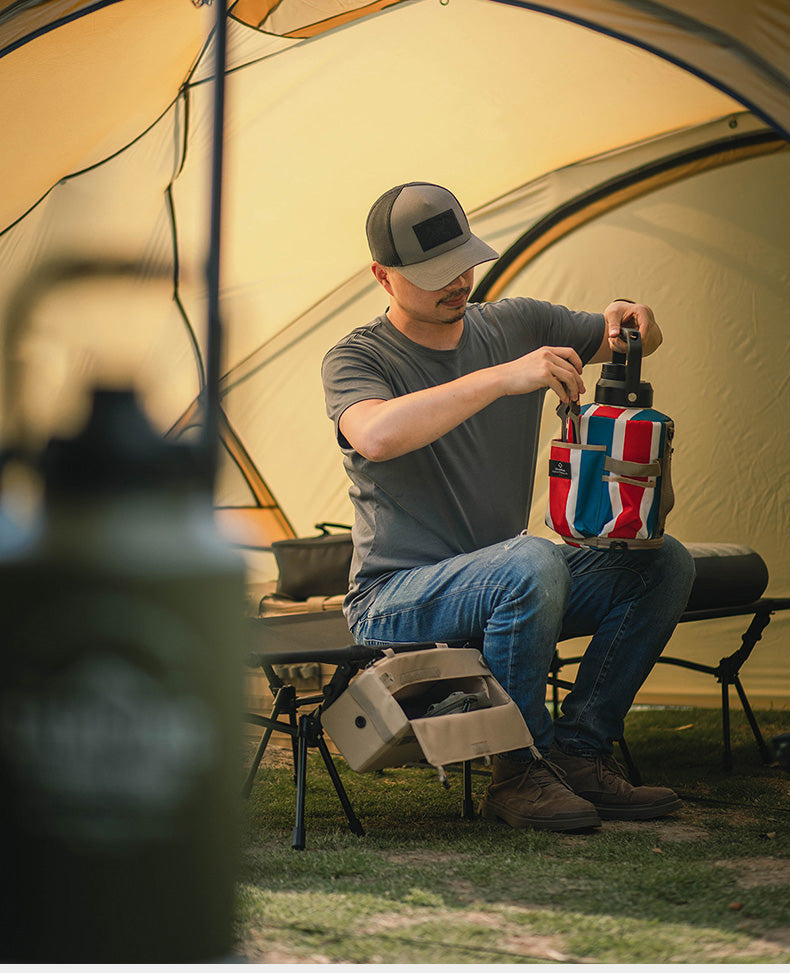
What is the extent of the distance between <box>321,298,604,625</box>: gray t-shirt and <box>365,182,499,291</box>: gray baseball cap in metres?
0.15

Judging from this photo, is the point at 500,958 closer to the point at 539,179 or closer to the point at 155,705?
the point at 155,705

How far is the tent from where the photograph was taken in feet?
7.72

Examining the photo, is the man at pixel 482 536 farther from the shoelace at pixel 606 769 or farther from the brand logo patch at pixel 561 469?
the brand logo patch at pixel 561 469

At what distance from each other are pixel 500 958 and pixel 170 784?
27.5 inches

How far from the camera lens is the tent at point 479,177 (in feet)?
7.72

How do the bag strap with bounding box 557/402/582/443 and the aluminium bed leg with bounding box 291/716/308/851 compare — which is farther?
the bag strap with bounding box 557/402/582/443

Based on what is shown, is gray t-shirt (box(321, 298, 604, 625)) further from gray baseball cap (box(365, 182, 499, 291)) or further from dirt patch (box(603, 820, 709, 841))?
dirt patch (box(603, 820, 709, 841))

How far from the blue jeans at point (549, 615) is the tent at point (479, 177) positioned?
2.67ft

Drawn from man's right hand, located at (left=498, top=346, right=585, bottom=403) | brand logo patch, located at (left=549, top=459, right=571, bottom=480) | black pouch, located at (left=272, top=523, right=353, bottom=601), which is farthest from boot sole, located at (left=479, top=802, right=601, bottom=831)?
black pouch, located at (left=272, top=523, right=353, bottom=601)

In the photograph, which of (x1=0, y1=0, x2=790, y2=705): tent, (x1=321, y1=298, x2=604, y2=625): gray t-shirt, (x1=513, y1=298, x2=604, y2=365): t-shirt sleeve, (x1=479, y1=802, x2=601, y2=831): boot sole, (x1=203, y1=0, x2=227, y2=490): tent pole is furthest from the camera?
(x1=0, y1=0, x2=790, y2=705): tent

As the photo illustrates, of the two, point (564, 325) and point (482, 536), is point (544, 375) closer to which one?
point (482, 536)

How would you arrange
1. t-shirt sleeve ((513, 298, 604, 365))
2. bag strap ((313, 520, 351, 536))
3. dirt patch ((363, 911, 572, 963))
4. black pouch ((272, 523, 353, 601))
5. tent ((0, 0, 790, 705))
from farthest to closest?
bag strap ((313, 520, 351, 536)), black pouch ((272, 523, 353, 601)), tent ((0, 0, 790, 705)), t-shirt sleeve ((513, 298, 604, 365)), dirt patch ((363, 911, 572, 963))

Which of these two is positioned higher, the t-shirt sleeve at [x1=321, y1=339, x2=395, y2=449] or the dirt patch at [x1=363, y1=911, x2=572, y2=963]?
the t-shirt sleeve at [x1=321, y1=339, x2=395, y2=449]

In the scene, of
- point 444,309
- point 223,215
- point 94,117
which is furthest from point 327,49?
point 223,215
